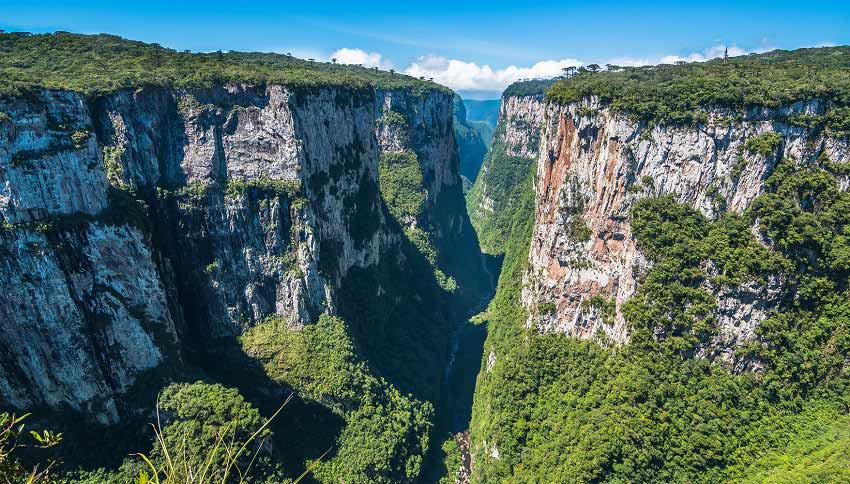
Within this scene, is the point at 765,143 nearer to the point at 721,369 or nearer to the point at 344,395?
the point at 721,369

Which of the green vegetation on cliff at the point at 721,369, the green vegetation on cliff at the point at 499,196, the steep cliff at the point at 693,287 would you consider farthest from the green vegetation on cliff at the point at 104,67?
the green vegetation on cliff at the point at 499,196

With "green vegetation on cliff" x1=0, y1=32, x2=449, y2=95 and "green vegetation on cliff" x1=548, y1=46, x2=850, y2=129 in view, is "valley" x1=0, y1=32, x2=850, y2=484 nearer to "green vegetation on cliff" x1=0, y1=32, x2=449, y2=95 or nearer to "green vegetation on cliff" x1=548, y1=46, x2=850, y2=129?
"green vegetation on cliff" x1=548, y1=46, x2=850, y2=129

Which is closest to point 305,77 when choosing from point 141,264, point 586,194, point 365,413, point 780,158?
point 141,264

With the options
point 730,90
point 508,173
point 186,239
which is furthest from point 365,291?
point 508,173

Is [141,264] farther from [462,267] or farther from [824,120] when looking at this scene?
[462,267]

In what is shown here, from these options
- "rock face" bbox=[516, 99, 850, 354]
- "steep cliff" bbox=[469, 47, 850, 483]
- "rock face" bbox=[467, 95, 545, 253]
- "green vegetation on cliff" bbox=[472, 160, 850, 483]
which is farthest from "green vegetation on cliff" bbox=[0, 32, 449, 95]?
"rock face" bbox=[467, 95, 545, 253]
